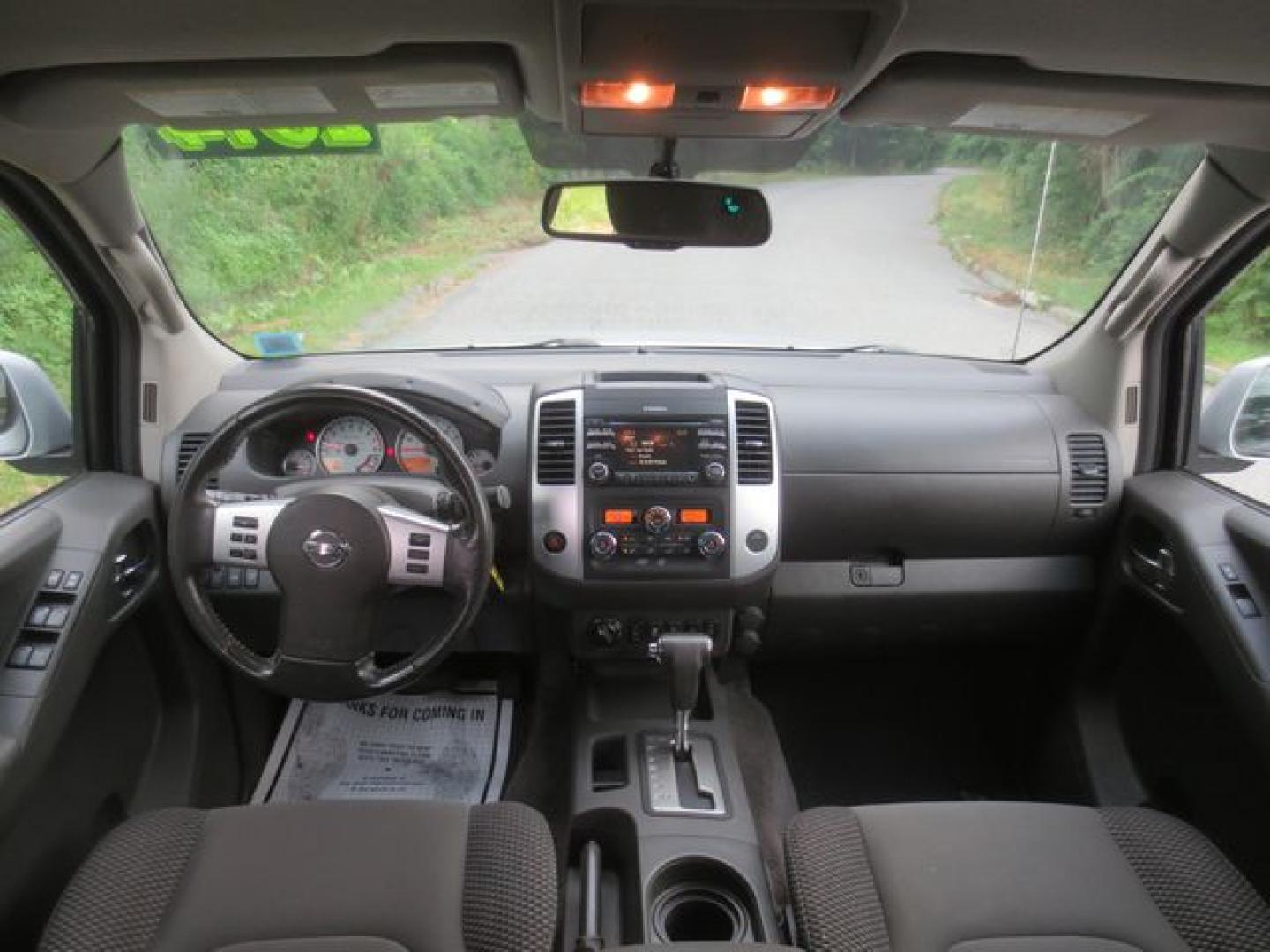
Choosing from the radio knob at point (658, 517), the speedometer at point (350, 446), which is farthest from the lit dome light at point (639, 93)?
→ the speedometer at point (350, 446)

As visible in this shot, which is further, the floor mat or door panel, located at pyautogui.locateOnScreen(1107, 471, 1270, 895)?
the floor mat

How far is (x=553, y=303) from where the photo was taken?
10.5 ft

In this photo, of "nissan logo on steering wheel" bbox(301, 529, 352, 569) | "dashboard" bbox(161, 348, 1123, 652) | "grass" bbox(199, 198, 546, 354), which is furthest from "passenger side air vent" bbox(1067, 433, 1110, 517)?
"nissan logo on steering wheel" bbox(301, 529, 352, 569)

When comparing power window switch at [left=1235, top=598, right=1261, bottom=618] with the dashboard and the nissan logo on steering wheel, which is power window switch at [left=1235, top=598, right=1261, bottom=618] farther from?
the nissan logo on steering wheel

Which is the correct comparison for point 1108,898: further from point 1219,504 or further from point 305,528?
point 305,528

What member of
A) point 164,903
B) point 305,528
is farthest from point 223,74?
point 164,903

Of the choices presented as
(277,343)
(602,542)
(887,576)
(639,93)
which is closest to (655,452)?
(602,542)

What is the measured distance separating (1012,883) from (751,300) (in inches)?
81.7

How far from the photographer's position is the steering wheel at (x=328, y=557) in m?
1.98

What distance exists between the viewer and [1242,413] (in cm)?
269

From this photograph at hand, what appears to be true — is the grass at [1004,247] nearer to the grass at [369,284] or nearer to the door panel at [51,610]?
the grass at [369,284]

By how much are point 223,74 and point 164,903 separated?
1509mm

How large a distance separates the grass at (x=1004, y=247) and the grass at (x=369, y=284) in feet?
4.71

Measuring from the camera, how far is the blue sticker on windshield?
3.05 m
